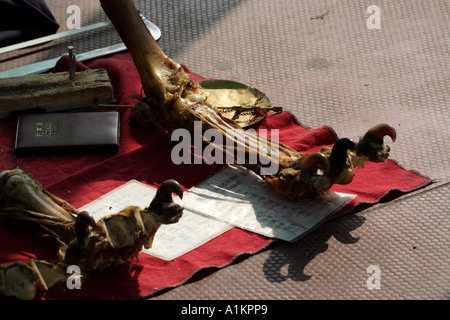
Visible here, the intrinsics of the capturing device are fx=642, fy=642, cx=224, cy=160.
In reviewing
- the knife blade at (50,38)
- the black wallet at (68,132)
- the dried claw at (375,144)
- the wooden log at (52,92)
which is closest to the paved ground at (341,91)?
the knife blade at (50,38)

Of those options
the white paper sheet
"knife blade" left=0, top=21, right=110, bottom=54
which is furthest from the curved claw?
"knife blade" left=0, top=21, right=110, bottom=54

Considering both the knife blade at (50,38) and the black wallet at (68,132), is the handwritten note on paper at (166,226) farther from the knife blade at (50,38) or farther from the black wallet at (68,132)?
the knife blade at (50,38)

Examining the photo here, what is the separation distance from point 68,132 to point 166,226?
621 mm

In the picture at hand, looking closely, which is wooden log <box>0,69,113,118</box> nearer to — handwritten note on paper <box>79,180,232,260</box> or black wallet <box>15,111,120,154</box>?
black wallet <box>15,111,120,154</box>

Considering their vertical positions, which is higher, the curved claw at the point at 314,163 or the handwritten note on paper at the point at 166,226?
the curved claw at the point at 314,163

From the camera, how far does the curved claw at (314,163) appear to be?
190 centimetres

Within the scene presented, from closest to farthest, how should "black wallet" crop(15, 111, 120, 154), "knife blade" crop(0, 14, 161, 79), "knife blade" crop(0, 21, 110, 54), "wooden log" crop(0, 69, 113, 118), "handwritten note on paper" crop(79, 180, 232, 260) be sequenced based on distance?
"handwritten note on paper" crop(79, 180, 232, 260)
"black wallet" crop(15, 111, 120, 154)
"wooden log" crop(0, 69, 113, 118)
"knife blade" crop(0, 14, 161, 79)
"knife blade" crop(0, 21, 110, 54)

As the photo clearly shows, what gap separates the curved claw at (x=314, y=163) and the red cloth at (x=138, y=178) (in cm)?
19

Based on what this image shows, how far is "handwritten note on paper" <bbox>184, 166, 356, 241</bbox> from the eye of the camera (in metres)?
1.97

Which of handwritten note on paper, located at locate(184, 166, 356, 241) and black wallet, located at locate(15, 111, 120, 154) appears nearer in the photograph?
handwritten note on paper, located at locate(184, 166, 356, 241)

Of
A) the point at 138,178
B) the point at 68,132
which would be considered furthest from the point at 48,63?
the point at 138,178

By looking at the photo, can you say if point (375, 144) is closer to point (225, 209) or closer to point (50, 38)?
→ point (225, 209)

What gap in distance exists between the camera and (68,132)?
2.34 metres

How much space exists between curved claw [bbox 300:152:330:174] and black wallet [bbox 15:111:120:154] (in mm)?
737
